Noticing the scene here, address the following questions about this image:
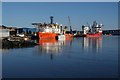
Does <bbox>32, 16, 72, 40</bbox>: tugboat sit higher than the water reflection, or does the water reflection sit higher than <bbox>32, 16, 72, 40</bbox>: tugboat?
<bbox>32, 16, 72, 40</bbox>: tugboat

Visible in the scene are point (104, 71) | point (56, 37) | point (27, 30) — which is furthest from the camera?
point (27, 30)

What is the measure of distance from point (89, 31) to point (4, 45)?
57.1m

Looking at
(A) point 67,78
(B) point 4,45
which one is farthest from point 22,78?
(B) point 4,45

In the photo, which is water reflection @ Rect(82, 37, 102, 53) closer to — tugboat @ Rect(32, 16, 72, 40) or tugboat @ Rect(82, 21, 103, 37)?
tugboat @ Rect(32, 16, 72, 40)

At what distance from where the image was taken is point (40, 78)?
8.76 metres

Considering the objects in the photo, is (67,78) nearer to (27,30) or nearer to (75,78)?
(75,78)

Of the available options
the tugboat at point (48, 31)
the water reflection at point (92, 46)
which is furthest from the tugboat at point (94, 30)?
the water reflection at point (92, 46)

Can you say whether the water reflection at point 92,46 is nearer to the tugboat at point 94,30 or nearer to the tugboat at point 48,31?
the tugboat at point 48,31

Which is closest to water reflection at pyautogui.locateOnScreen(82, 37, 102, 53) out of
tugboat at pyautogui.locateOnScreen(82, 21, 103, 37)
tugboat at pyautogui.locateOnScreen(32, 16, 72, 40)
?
tugboat at pyautogui.locateOnScreen(32, 16, 72, 40)

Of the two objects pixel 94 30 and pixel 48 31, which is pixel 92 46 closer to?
pixel 48 31

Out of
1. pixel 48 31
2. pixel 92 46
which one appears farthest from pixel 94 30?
pixel 92 46

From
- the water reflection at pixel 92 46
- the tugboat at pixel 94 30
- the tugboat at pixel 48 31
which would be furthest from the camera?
the tugboat at pixel 94 30

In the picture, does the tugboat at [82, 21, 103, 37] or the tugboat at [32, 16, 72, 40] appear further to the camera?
the tugboat at [82, 21, 103, 37]

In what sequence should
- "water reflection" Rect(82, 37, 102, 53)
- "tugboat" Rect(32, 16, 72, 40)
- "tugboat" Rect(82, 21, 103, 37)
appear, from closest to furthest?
"water reflection" Rect(82, 37, 102, 53) → "tugboat" Rect(32, 16, 72, 40) → "tugboat" Rect(82, 21, 103, 37)
